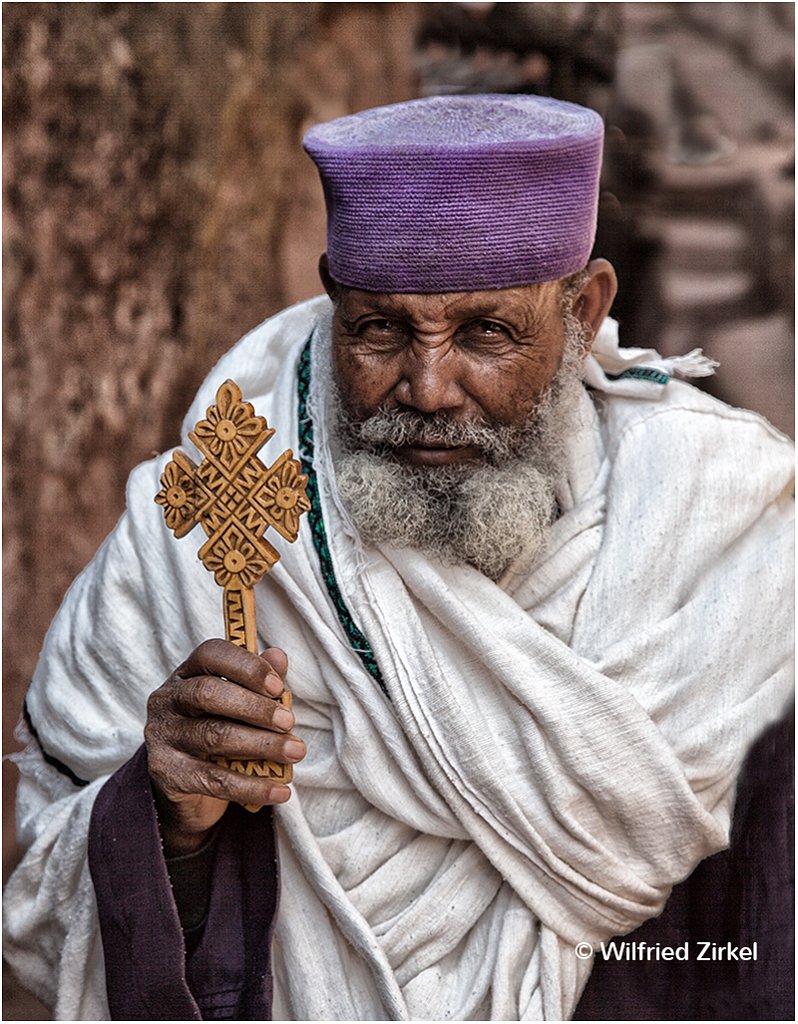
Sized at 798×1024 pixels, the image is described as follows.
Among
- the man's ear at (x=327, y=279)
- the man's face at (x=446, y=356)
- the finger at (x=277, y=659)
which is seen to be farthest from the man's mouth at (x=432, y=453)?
the finger at (x=277, y=659)

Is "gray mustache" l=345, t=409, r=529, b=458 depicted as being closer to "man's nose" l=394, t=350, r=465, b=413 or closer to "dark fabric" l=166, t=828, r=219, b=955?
"man's nose" l=394, t=350, r=465, b=413

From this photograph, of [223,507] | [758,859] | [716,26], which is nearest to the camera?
[223,507]

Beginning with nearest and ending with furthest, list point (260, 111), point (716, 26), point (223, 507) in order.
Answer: point (223, 507), point (716, 26), point (260, 111)

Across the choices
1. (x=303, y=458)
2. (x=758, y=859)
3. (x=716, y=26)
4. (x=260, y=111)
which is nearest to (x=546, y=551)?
(x=303, y=458)

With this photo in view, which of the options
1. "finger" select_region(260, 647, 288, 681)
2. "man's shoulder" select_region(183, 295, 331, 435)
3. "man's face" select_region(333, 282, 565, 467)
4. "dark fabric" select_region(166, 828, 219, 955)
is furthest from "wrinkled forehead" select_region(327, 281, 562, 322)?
"dark fabric" select_region(166, 828, 219, 955)

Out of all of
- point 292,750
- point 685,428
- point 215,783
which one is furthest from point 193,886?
point 685,428

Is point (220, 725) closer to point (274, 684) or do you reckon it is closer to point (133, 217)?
point (274, 684)

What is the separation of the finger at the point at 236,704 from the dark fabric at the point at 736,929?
0.60m

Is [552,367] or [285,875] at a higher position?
[552,367]

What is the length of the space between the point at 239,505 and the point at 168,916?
1.76 feet

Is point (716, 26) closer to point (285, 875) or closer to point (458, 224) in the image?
point (458, 224)

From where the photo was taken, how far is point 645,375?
2.29 metres

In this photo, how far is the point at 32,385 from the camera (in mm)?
2943

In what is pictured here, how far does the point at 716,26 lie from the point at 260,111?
2.91ft
